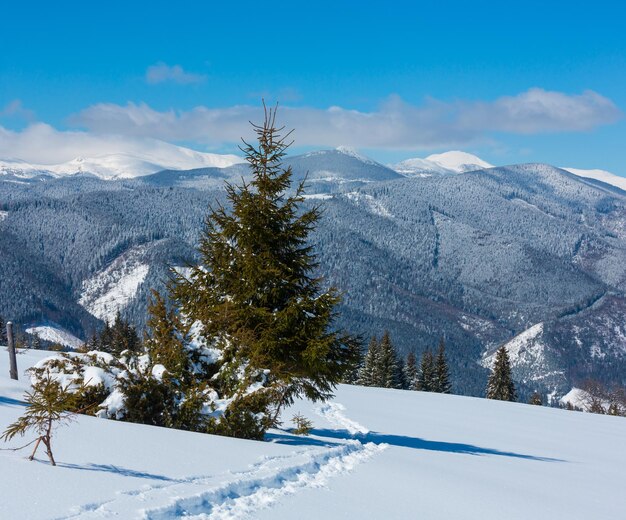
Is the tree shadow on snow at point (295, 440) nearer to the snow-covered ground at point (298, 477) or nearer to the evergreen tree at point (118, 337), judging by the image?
the snow-covered ground at point (298, 477)

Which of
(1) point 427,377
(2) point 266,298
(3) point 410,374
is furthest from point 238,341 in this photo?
(3) point 410,374

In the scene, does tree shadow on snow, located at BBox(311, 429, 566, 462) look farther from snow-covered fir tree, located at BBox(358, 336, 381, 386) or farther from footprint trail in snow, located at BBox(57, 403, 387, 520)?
snow-covered fir tree, located at BBox(358, 336, 381, 386)

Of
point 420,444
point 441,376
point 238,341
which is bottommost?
point 441,376

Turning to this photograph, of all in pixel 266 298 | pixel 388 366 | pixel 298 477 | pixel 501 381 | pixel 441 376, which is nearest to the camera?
pixel 298 477

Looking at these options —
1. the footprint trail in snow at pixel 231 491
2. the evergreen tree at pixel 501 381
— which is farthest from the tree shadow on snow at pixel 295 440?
the evergreen tree at pixel 501 381

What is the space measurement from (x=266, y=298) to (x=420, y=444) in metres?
6.03

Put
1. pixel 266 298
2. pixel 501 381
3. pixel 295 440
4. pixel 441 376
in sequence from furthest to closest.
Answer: pixel 441 376, pixel 501 381, pixel 266 298, pixel 295 440

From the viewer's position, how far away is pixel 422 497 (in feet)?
29.0

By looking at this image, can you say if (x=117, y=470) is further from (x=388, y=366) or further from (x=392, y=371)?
(x=392, y=371)

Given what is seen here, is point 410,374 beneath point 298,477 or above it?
beneath

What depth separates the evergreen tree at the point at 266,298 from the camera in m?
13.7

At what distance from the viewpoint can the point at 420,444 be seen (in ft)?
52.3

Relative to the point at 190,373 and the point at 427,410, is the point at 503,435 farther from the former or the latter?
the point at 190,373

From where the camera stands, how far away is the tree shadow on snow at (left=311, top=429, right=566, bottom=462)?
1525cm
